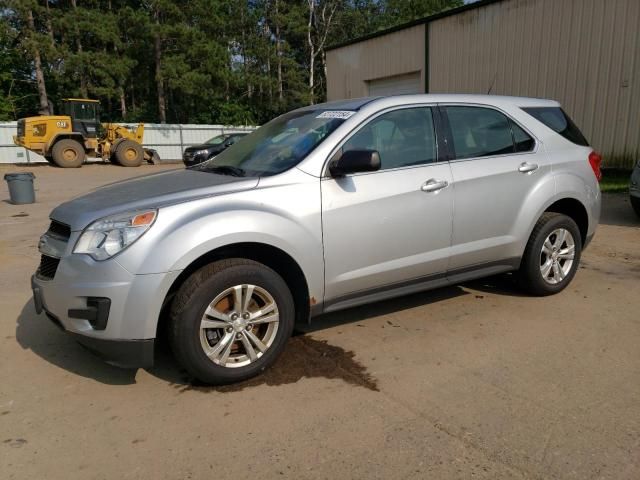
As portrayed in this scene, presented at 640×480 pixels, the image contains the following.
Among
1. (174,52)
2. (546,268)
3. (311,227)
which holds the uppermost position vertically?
(174,52)

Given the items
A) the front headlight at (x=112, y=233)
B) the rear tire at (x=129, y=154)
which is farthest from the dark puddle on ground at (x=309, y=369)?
the rear tire at (x=129, y=154)

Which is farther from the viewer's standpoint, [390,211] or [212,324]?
[390,211]

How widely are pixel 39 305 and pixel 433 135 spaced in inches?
118

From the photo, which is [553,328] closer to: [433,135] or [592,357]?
[592,357]

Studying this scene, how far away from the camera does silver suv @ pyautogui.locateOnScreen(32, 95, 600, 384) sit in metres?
2.95

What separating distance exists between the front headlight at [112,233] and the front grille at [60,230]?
23cm

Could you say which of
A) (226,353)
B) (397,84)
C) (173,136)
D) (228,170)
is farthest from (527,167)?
(173,136)

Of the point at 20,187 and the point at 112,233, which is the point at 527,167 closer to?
the point at 112,233

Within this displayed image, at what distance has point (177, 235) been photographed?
2.95m

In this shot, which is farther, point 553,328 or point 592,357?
point 553,328

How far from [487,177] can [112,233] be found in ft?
9.17

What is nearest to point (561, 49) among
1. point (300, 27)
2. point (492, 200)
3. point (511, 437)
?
point (492, 200)

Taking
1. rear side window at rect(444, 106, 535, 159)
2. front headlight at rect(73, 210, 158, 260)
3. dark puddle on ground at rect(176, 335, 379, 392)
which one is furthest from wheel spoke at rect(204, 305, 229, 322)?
rear side window at rect(444, 106, 535, 159)

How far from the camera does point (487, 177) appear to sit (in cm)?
411
